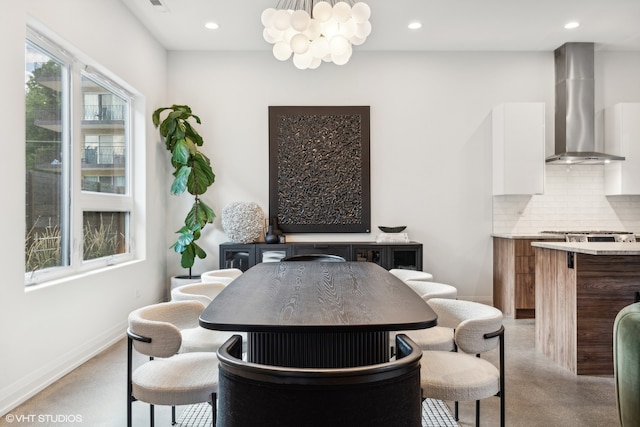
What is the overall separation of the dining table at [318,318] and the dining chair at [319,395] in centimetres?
28

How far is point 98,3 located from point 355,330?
3.83 metres

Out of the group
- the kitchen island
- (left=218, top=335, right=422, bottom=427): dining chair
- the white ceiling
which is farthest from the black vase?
(left=218, top=335, right=422, bottom=427): dining chair

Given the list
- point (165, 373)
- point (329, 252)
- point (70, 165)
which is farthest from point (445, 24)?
point (165, 373)

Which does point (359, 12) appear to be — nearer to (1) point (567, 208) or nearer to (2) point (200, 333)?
(2) point (200, 333)

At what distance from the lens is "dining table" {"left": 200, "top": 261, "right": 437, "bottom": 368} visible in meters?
1.36

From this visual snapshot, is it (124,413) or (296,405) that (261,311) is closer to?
(296,405)

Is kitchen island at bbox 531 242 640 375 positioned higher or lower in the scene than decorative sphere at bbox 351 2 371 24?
lower

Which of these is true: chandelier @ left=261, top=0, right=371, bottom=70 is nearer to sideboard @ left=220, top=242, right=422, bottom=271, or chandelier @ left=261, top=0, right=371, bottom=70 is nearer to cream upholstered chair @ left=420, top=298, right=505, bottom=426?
cream upholstered chair @ left=420, top=298, right=505, bottom=426

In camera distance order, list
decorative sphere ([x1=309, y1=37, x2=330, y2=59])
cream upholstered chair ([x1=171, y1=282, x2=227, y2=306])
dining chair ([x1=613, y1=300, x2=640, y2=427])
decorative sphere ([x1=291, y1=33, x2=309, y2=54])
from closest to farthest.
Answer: dining chair ([x1=613, y1=300, x2=640, y2=427])
cream upholstered chair ([x1=171, y1=282, x2=227, y2=306])
decorative sphere ([x1=291, y1=33, x2=309, y2=54])
decorative sphere ([x1=309, y1=37, x2=330, y2=59])

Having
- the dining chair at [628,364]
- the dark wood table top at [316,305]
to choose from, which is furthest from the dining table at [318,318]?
the dining chair at [628,364]

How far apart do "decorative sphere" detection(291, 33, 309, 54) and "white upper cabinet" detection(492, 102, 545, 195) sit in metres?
3.34

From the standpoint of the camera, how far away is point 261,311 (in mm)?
1544

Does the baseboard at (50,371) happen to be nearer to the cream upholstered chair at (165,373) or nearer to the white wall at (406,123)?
the cream upholstered chair at (165,373)

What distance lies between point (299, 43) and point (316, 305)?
5.89ft
